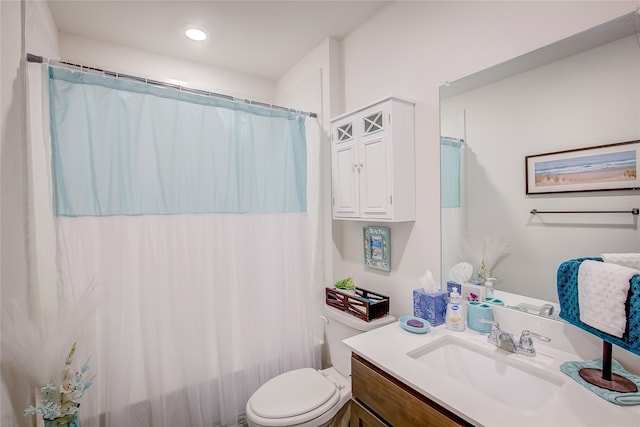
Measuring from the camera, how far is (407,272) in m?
1.72

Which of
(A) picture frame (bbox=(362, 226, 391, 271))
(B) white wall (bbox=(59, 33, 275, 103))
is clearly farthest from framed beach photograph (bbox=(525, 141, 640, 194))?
(B) white wall (bbox=(59, 33, 275, 103))

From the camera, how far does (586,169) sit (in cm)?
104

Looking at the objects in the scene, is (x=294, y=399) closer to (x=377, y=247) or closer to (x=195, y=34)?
(x=377, y=247)

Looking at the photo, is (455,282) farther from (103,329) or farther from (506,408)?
(103,329)

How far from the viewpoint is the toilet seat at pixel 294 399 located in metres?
1.33

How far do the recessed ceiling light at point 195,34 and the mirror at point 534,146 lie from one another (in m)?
1.70

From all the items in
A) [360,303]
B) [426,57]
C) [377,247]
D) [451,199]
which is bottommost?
[360,303]

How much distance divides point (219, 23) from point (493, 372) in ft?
8.10

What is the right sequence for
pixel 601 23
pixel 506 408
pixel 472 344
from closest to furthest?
pixel 506 408
pixel 601 23
pixel 472 344

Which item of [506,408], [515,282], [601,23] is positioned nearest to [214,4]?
[601,23]

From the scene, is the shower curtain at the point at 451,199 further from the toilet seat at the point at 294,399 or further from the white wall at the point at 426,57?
the toilet seat at the point at 294,399

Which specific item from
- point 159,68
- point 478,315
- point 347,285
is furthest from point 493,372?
point 159,68

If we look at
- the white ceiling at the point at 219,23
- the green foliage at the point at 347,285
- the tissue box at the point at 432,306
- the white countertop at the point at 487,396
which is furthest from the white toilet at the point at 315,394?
the white ceiling at the point at 219,23

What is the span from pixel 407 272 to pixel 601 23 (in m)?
1.32
